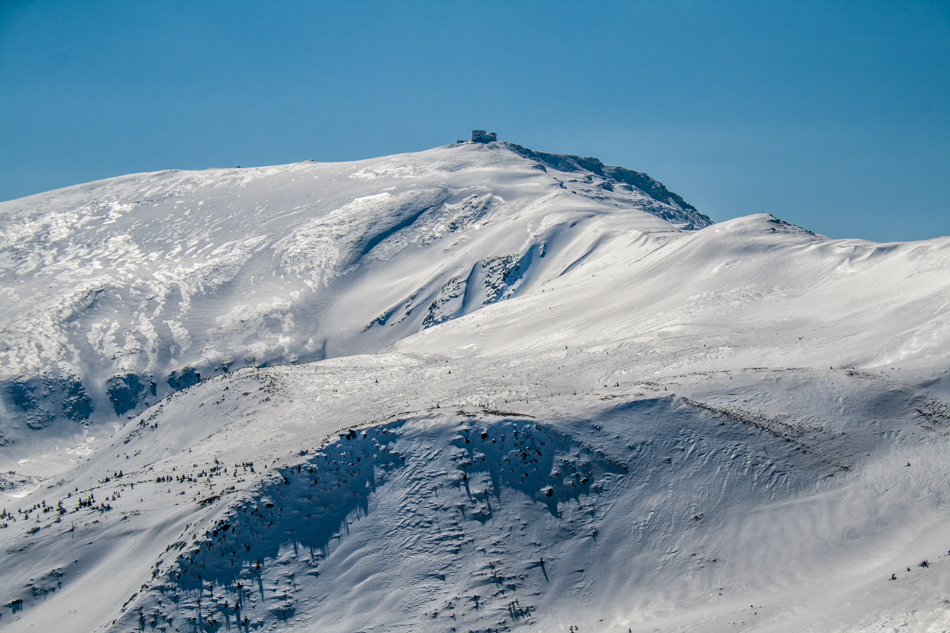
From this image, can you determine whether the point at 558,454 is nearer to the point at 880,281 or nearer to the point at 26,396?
the point at 880,281

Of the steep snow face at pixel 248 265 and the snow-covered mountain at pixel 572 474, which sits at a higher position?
the steep snow face at pixel 248 265

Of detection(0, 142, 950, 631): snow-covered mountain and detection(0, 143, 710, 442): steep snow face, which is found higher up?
detection(0, 143, 710, 442): steep snow face

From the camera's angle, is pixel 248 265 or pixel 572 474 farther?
pixel 248 265

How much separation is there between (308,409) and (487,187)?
85.6 m

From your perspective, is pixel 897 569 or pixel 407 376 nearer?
pixel 897 569

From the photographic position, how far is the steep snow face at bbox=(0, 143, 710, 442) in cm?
7625

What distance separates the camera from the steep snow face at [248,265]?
76.2 metres

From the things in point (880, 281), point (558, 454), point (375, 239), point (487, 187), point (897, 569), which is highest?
point (487, 187)

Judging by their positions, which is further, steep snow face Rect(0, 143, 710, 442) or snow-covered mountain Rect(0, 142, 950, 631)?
steep snow face Rect(0, 143, 710, 442)

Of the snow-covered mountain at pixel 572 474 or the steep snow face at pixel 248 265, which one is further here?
the steep snow face at pixel 248 265

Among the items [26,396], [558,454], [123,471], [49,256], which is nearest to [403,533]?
[558,454]

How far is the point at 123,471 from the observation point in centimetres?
3784

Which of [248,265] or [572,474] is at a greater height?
[248,265]

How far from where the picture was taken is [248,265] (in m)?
98.3
